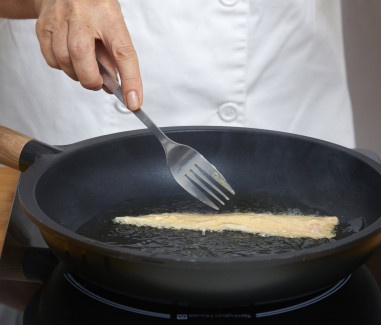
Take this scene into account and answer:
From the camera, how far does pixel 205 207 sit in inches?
38.3

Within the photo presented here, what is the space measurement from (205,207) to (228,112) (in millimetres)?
335

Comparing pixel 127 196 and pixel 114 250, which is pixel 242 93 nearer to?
pixel 127 196

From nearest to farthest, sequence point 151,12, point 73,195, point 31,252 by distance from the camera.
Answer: point 31,252 < point 73,195 < point 151,12

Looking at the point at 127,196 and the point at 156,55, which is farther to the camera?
the point at 156,55

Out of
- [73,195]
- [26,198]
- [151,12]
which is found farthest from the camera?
[151,12]

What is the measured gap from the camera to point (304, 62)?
1291mm

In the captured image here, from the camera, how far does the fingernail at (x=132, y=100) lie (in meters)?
0.82

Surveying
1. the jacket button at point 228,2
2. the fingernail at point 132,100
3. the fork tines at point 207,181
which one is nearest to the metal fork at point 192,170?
the fork tines at point 207,181

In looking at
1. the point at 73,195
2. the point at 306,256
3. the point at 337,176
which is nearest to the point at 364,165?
the point at 337,176

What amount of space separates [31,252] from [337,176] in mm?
510

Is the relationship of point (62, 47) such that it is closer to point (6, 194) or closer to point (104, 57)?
point (104, 57)

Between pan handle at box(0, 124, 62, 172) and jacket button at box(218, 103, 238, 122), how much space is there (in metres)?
0.44

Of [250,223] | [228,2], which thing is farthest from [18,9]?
[250,223]

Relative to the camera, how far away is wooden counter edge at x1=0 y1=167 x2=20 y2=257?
912mm
